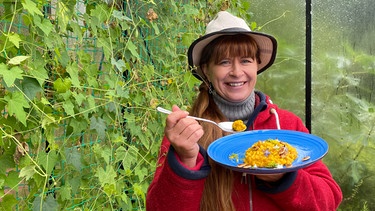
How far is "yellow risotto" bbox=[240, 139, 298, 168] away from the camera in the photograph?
1.28 metres

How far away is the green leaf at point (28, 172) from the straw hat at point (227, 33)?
596 millimetres

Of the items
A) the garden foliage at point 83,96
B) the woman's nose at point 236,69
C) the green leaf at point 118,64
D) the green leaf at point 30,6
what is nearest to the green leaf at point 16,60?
the garden foliage at point 83,96

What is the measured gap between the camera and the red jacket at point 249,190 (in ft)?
4.14

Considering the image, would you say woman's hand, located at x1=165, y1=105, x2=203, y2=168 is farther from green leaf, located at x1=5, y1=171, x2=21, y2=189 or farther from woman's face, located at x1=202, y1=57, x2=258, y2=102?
green leaf, located at x1=5, y1=171, x2=21, y2=189

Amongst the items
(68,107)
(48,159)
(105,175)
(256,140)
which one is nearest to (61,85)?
(68,107)

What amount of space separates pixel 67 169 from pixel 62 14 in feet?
1.65

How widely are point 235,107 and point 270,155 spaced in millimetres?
255

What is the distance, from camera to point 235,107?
1507 mm

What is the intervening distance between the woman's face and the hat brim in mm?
78

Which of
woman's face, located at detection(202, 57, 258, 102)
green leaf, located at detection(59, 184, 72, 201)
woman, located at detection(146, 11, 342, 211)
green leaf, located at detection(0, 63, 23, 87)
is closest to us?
green leaf, located at detection(0, 63, 23, 87)

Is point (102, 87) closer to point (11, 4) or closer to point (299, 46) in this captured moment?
point (11, 4)

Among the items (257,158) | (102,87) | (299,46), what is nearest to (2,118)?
(102,87)

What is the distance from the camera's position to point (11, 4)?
1266 millimetres

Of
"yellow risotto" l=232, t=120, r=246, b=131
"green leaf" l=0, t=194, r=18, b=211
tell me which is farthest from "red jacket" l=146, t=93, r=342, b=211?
"green leaf" l=0, t=194, r=18, b=211
